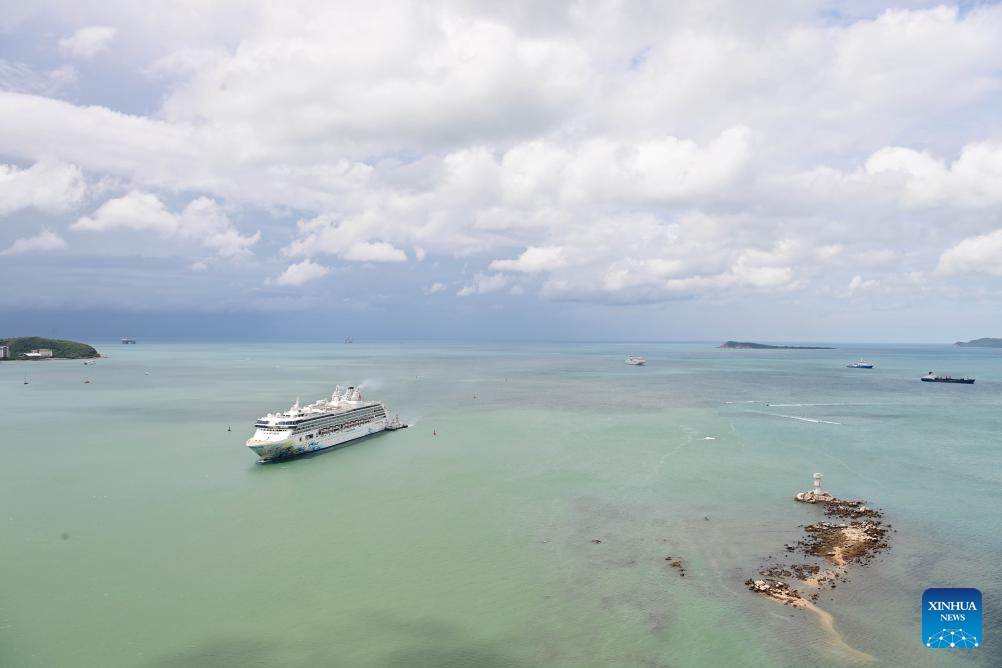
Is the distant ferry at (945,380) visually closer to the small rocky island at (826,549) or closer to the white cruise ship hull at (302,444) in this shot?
the small rocky island at (826,549)

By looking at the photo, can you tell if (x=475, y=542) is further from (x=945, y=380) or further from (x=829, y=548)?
(x=945, y=380)

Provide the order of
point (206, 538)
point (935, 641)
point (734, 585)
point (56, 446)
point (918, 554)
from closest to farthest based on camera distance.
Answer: point (935, 641)
point (734, 585)
point (918, 554)
point (206, 538)
point (56, 446)

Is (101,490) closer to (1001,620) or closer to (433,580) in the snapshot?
(433,580)

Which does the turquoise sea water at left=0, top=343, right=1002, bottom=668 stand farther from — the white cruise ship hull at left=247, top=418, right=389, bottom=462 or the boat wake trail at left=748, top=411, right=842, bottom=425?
the boat wake trail at left=748, top=411, right=842, bottom=425

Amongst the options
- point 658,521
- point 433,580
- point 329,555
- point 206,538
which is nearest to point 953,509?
point 658,521

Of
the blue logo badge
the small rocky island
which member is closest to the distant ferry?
the small rocky island

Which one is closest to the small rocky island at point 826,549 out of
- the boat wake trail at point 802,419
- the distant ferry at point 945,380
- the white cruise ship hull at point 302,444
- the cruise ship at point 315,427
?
the boat wake trail at point 802,419
